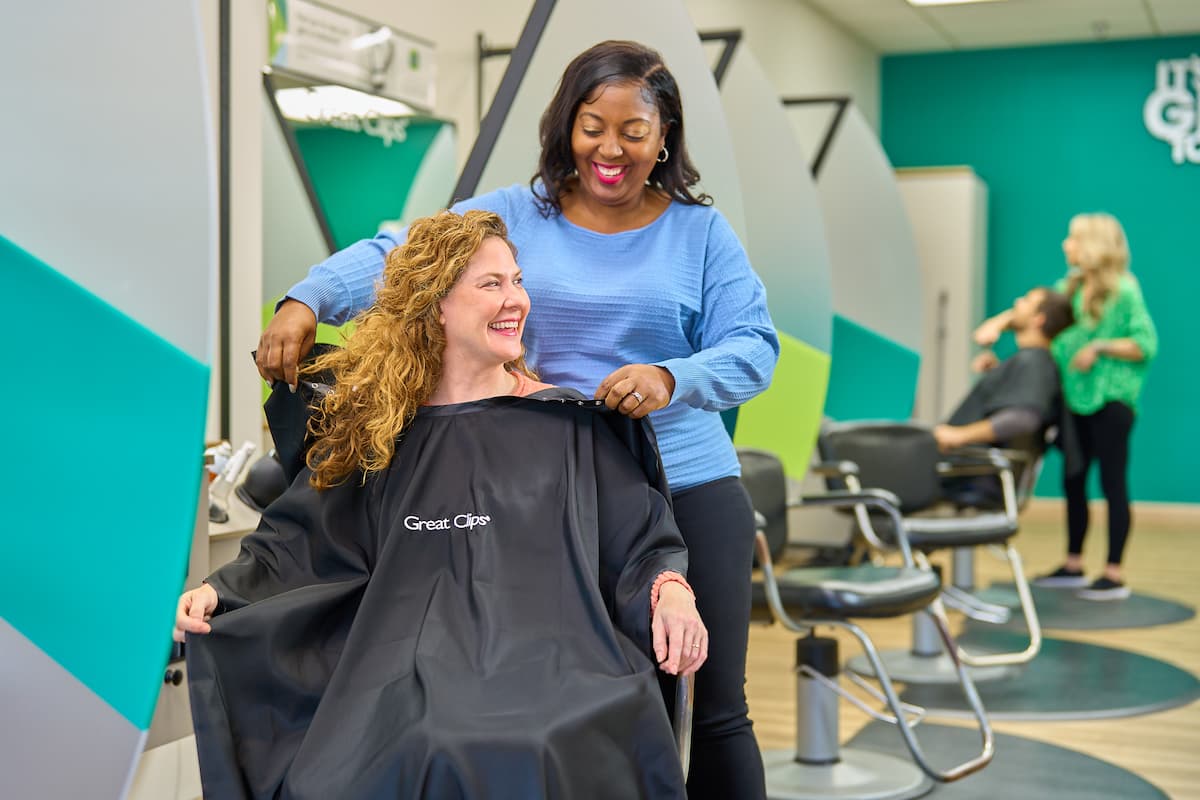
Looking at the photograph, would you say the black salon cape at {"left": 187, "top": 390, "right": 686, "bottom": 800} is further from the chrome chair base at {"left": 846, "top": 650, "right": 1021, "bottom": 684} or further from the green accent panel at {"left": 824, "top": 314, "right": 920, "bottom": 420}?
the green accent panel at {"left": 824, "top": 314, "right": 920, "bottom": 420}

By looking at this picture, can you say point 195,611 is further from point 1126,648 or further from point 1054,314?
point 1054,314

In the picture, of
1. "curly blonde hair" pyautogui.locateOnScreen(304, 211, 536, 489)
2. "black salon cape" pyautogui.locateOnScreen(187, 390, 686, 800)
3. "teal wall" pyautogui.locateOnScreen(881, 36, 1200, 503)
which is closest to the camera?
"black salon cape" pyautogui.locateOnScreen(187, 390, 686, 800)

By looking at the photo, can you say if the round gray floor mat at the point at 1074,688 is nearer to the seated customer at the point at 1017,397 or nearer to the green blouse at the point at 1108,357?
the seated customer at the point at 1017,397

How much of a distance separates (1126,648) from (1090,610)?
70 centimetres

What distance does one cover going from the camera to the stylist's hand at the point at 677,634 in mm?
1628

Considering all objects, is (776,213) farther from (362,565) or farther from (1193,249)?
(1193,249)

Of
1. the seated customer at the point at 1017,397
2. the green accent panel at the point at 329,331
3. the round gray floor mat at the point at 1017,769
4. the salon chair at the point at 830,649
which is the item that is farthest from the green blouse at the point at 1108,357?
the green accent panel at the point at 329,331

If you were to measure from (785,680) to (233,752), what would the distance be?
2831 millimetres

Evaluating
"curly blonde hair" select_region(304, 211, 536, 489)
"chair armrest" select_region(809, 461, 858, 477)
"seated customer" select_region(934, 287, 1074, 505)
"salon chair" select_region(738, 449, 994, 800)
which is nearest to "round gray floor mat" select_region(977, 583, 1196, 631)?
"seated customer" select_region(934, 287, 1074, 505)

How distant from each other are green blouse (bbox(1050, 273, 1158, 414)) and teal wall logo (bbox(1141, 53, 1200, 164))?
271 centimetres

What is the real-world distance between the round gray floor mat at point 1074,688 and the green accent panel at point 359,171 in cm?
207

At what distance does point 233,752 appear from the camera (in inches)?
61.4

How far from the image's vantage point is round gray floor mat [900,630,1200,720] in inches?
152

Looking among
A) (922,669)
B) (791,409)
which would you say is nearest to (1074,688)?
(922,669)
